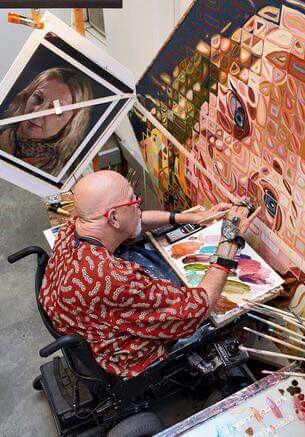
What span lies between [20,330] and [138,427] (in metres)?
1.16

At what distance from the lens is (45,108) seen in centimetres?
204

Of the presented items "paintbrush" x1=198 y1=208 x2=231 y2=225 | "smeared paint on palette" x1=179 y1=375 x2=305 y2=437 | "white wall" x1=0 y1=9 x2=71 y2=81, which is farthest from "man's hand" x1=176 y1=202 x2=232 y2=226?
"white wall" x1=0 y1=9 x2=71 y2=81

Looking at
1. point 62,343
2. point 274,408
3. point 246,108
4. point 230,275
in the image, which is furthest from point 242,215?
point 62,343

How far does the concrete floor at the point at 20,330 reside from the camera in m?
2.08

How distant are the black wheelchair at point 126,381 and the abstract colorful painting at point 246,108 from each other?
0.41 meters

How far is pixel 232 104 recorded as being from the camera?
5.41 feet

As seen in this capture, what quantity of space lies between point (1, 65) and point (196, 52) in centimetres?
283

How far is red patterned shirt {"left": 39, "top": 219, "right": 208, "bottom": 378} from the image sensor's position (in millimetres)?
1334

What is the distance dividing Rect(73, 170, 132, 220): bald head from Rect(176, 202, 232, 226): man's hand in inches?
16.9

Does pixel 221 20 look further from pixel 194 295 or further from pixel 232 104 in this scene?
pixel 194 295

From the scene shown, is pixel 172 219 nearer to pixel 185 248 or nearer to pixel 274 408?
pixel 185 248

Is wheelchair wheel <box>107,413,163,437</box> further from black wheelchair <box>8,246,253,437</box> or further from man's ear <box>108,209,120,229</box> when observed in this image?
man's ear <box>108,209,120,229</box>

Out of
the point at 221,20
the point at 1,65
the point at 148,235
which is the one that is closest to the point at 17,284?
the point at 148,235

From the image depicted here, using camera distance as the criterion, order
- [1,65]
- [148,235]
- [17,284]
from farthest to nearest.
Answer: [1,65]
[17,284]
[148,235]
